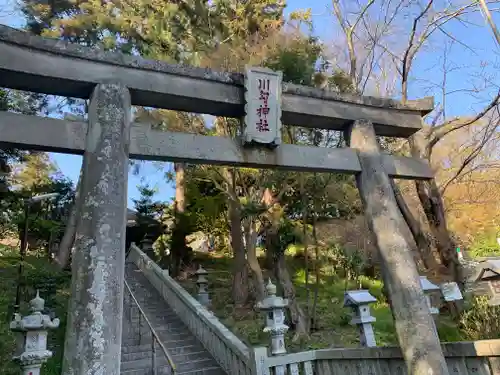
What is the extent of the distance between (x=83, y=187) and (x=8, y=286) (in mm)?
10612

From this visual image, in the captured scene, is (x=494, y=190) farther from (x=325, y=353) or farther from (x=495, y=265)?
(x=325, y=353)

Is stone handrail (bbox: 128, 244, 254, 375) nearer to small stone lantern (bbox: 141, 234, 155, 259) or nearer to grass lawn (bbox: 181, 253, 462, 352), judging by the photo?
grass lawn (bbox: 181, 253, 462, 352)

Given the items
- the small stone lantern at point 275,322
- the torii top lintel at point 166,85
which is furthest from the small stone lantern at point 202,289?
the torii top lintel at point 166,85

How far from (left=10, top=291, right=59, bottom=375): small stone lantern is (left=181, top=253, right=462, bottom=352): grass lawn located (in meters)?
4.73

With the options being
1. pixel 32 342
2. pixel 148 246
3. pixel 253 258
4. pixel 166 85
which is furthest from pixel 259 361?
pixel 148 246

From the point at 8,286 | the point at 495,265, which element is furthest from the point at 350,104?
the point at 8,286

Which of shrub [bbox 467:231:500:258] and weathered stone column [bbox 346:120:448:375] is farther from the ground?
shrub [bbox 467:231:500:258]

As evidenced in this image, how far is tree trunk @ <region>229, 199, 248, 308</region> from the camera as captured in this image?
11.9 m

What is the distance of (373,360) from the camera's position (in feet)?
16.8

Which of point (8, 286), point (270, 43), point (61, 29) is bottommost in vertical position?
point (8, 286)

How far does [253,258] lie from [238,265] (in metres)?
1.76

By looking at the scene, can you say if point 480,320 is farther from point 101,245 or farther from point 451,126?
point 101,245

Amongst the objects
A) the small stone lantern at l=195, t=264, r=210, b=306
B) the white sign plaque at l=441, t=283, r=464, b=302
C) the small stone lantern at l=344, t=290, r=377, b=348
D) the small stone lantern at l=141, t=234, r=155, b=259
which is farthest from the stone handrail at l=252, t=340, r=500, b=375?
the small stone lantern at l=141, t=234, r=155, b=259

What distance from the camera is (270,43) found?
10.2m
